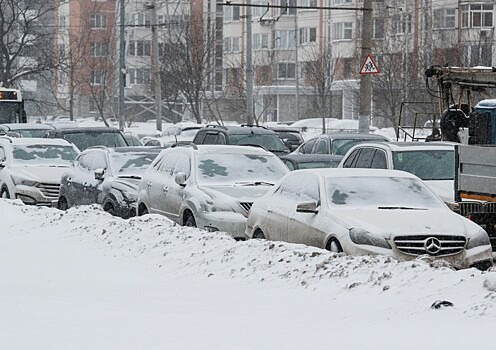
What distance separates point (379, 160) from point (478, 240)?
489cm

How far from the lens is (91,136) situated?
28.8 metres

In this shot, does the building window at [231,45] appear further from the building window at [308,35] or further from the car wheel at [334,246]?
the car wheel at [334,246]

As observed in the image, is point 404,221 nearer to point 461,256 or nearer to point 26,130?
point 461,256

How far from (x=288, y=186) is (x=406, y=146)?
3528 millimetres

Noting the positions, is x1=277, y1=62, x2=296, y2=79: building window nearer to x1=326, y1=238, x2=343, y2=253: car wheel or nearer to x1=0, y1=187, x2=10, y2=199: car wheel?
x1=0, y1=187, x2=10, y2=199: car wheel

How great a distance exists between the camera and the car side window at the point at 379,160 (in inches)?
688

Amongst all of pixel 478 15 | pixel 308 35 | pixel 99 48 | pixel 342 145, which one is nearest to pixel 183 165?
pixel 342 145

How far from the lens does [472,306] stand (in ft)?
30.1

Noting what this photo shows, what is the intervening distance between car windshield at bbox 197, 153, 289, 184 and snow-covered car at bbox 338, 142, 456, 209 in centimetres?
136

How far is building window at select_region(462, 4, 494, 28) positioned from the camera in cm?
6812

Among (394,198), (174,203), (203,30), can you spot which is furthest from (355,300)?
(203,30)

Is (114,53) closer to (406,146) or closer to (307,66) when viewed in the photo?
(307,66)

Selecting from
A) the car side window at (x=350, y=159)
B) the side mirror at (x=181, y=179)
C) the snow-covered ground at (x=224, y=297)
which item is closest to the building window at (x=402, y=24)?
the car side window at (x=350, y=159)

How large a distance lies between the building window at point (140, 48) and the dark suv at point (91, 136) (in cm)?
6251
